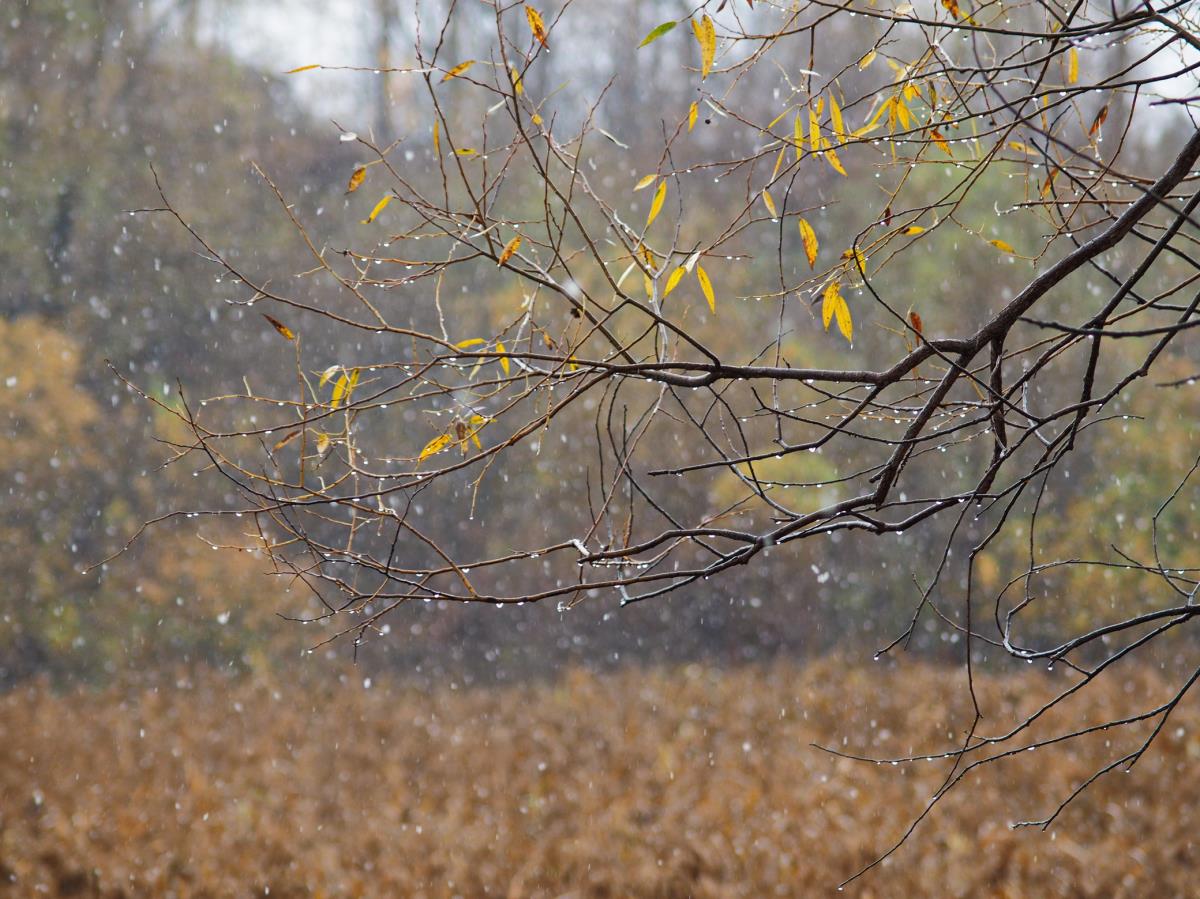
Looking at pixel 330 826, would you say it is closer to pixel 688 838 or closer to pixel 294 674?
pixel 688 838

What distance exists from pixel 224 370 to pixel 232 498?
1694 millimetres

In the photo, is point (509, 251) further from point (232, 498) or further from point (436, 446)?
point (232, 498)

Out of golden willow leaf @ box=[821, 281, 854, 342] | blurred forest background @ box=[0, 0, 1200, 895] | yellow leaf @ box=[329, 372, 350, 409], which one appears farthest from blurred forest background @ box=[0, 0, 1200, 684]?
yellow leaf @ box=[329, 372, 350, 409]

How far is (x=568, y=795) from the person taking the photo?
7.24 m

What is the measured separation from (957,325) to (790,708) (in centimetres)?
433

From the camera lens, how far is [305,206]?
1191 cm

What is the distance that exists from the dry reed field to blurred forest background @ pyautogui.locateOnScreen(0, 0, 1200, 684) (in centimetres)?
97

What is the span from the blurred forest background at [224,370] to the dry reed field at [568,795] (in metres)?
0.97

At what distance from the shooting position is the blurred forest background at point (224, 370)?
10.5 m

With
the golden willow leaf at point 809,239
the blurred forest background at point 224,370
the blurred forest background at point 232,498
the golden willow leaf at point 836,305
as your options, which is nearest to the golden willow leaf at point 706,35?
the golden willow leaf at point 809,239

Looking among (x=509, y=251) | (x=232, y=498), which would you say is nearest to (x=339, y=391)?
(x=509, y=251)

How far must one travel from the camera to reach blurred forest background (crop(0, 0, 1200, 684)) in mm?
10523

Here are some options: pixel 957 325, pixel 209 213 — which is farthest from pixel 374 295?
pixel 957 325

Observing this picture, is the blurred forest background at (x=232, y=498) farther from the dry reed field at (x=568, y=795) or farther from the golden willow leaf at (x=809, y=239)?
the golden willow leaf at (x=809, y=239)
